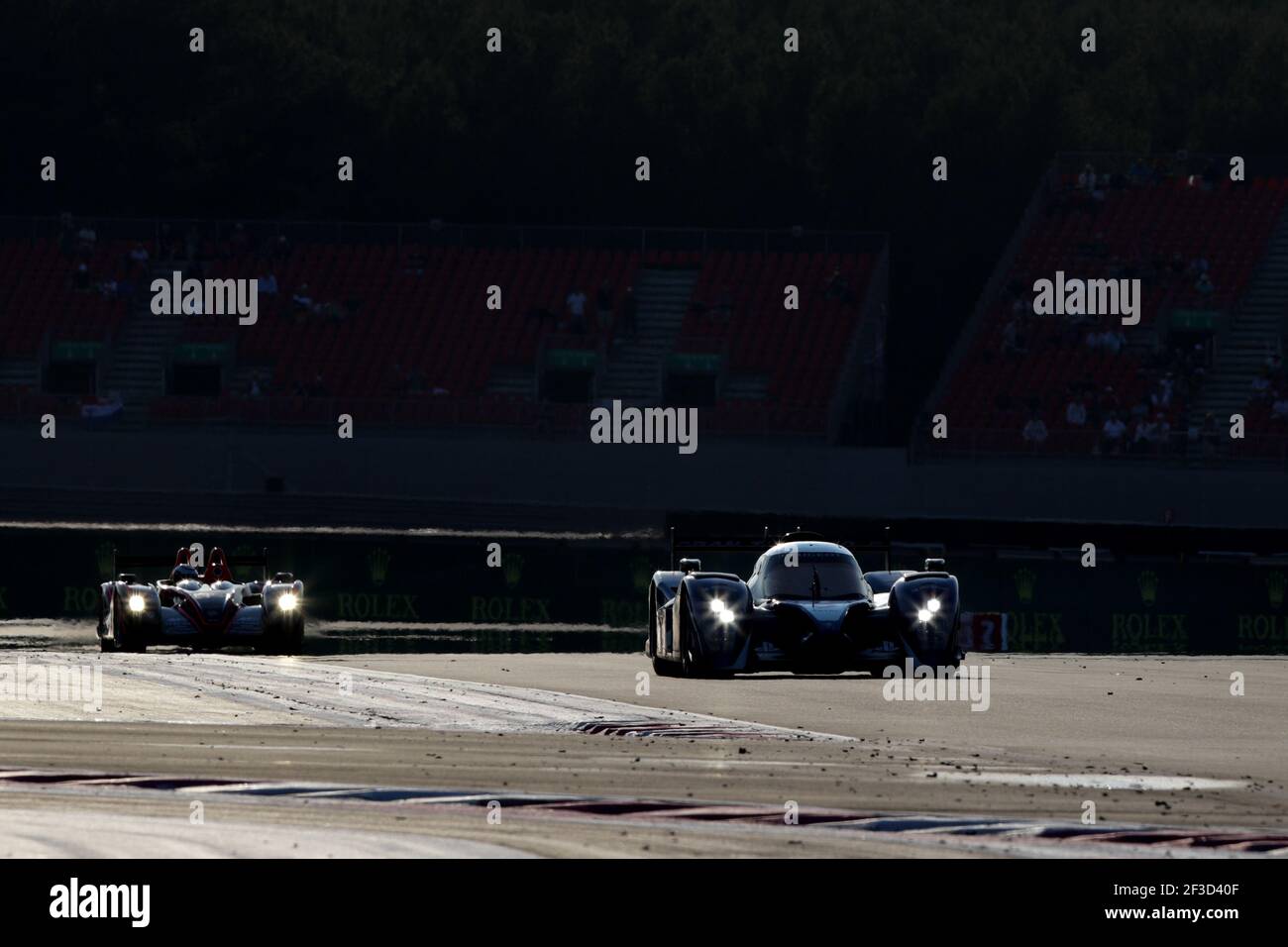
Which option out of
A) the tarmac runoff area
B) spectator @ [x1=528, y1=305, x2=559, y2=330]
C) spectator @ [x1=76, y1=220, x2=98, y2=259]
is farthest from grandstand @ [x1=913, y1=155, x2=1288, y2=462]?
the tarmac runoff area

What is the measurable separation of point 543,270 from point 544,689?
33.2m

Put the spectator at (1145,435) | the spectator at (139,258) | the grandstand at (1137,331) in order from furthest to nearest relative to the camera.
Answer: the spectator at (139,258) → the grandstand at (1137,331) → the spectator at (1145,435)

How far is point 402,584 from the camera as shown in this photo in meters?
34.1

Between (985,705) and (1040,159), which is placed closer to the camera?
(985,705)

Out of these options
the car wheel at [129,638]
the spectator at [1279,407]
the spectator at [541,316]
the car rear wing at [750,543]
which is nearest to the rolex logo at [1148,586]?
the spectator at [1279,407]

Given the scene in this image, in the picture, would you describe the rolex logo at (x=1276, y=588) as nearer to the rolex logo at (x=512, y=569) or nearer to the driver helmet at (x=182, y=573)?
the rolex logo at (x=512, y=569)

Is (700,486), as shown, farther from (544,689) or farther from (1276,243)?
(544,689)

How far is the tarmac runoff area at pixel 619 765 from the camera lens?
10.2 m

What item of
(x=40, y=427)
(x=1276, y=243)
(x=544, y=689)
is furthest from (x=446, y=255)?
(x=544, y=689)

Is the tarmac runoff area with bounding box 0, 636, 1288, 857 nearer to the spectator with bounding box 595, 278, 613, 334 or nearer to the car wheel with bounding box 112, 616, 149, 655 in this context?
the car wheel with bounding box 112, 616, 149, 655

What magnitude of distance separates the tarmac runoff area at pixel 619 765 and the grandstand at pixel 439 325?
2704 cm

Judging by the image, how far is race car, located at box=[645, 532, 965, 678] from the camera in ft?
63.5

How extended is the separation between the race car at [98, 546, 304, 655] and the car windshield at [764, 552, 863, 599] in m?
5.71
